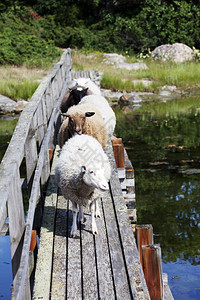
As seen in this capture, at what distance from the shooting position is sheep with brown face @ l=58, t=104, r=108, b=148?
6594 mm

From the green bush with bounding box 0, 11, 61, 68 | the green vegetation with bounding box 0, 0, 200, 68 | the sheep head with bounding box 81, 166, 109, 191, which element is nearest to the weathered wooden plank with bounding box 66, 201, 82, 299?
the sheep head with bounding box 81, 166, 109, 191

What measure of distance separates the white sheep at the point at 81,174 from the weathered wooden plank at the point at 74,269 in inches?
5.7

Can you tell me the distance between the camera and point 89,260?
14.1 feet

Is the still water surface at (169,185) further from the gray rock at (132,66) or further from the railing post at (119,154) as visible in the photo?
the gray rock at (132,66)

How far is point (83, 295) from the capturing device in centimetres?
385

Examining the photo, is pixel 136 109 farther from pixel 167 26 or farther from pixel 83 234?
pixel 83 234

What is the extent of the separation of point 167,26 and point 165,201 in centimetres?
2191

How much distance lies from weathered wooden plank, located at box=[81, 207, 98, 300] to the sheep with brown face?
1.85 metres

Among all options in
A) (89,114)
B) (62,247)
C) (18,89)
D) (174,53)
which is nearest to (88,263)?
(62,247)

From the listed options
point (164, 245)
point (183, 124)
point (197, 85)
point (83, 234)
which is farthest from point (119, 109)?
point (83, 234)

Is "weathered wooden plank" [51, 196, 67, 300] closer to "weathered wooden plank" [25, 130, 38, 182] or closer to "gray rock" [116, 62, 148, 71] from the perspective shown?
"weathered wooden plank" [25, 130, 38, 182]

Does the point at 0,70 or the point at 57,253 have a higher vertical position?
the point at 57,253

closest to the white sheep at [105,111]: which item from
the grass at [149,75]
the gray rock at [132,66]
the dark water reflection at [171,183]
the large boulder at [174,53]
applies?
the dark water reflection at [171,183]

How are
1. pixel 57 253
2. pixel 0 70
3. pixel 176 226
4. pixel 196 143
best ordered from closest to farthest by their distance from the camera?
1. pixel 57 253
2. pixel 176 226
3. pixel 196 143
4. pixel 0 70
